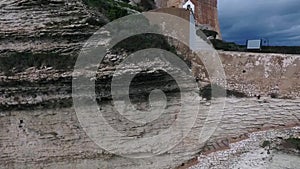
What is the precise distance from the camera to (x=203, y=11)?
22922 mm

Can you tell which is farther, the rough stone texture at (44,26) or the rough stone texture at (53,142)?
the rough stone texture at (44,26)

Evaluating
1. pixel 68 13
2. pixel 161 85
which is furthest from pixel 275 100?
pixel 68 13

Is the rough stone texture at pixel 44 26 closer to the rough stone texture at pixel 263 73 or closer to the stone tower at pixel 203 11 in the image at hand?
the rough stone texture at pixel 263 73

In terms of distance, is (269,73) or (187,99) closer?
(187,99)

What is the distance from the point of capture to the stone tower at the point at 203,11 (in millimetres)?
22375

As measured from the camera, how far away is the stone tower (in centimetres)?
2238

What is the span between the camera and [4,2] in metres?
11.4

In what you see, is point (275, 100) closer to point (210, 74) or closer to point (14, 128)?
point (210, 74)

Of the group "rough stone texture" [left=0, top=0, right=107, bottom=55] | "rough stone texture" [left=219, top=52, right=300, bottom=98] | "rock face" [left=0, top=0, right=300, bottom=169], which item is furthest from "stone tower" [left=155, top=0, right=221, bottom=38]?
"rough stone texture" [left=0, top=0, right=107, bottom=55]

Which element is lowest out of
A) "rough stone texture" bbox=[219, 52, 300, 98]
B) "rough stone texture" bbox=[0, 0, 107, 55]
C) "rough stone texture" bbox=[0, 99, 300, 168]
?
"rough stone texture" bbox=[0, 99, 300, 168]

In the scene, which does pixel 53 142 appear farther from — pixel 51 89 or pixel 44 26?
pixel 44 26

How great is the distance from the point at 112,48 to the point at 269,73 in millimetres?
5353

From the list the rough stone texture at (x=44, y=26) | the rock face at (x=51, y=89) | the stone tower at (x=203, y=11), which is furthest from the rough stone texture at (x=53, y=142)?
the stone tower at (x=203, y=11)

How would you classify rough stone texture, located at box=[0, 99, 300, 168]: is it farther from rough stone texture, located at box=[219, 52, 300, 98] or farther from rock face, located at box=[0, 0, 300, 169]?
rough stone texture, located at box=[219, 52, 300, 98]
